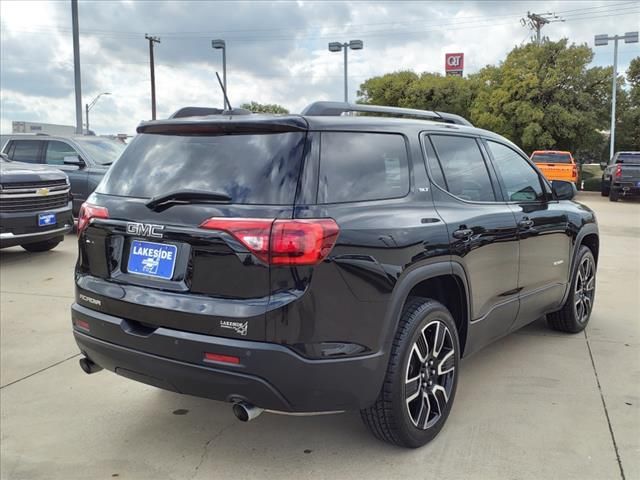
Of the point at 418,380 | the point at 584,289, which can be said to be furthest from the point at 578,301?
the point at 418,380

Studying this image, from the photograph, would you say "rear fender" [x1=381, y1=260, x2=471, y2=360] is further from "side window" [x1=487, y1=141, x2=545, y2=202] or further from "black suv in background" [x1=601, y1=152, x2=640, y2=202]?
"black suv in background" [x1=601, y1=152, x2=640, y2=202]

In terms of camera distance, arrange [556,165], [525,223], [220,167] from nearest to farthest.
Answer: [220,167] → [525,223] → [556,165]

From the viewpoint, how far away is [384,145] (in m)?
3.22

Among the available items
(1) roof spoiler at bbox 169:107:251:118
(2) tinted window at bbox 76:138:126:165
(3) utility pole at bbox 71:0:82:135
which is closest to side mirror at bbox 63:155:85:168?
(2) tinted window at bbox 76:138:126:165

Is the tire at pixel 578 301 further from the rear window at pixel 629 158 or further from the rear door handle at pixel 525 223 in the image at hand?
the rear window at pixel 629 158

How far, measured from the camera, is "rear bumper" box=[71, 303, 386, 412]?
8.57ft

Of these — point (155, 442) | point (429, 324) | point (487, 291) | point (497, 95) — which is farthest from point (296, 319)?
point (497, 95)

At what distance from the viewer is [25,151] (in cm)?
1129

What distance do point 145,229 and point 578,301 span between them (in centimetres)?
389

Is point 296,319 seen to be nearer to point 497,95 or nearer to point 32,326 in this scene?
point 32,326

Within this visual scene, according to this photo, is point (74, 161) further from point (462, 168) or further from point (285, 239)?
point (285, 239)

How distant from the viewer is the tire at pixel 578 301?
199 inches

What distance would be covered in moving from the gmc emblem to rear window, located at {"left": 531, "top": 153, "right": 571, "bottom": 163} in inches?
817

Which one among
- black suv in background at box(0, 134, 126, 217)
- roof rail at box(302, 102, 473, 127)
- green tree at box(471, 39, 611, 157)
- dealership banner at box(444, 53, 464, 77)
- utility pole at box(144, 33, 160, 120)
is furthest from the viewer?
dealership banner at box(444, 53, 464, 77)
